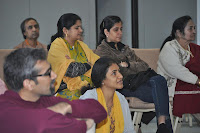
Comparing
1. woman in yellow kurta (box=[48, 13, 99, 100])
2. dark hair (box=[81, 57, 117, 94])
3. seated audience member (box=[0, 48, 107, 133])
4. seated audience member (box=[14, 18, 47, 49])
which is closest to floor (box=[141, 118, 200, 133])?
woman in yellow kurta (box=[48, 13, 99, 100])

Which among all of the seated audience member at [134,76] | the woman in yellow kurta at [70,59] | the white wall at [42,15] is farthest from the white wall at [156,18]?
the woman in yellow kurta at [70,59]

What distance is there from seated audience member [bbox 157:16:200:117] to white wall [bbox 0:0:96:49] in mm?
2373

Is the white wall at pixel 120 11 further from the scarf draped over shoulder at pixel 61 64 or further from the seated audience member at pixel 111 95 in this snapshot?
the seated audience member at pixel 111 95

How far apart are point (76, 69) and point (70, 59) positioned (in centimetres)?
11

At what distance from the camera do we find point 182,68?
3.35 m

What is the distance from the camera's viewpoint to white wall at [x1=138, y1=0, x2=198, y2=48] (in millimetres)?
5684

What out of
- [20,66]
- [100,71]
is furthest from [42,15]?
[20,66]

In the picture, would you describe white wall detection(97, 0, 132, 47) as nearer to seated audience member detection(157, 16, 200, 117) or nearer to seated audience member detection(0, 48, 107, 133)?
seated audience member detection(157, 16, 200, 117)

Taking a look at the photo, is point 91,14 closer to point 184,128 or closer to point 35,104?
point 184,128

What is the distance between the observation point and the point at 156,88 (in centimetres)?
292

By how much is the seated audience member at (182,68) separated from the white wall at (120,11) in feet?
7.90

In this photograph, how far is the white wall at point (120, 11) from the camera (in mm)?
5965

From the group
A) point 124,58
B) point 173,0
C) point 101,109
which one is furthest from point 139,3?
point 101,109

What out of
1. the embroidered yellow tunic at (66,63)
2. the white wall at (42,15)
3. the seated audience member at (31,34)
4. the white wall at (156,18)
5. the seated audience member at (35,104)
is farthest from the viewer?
the white wall at (156,18)
